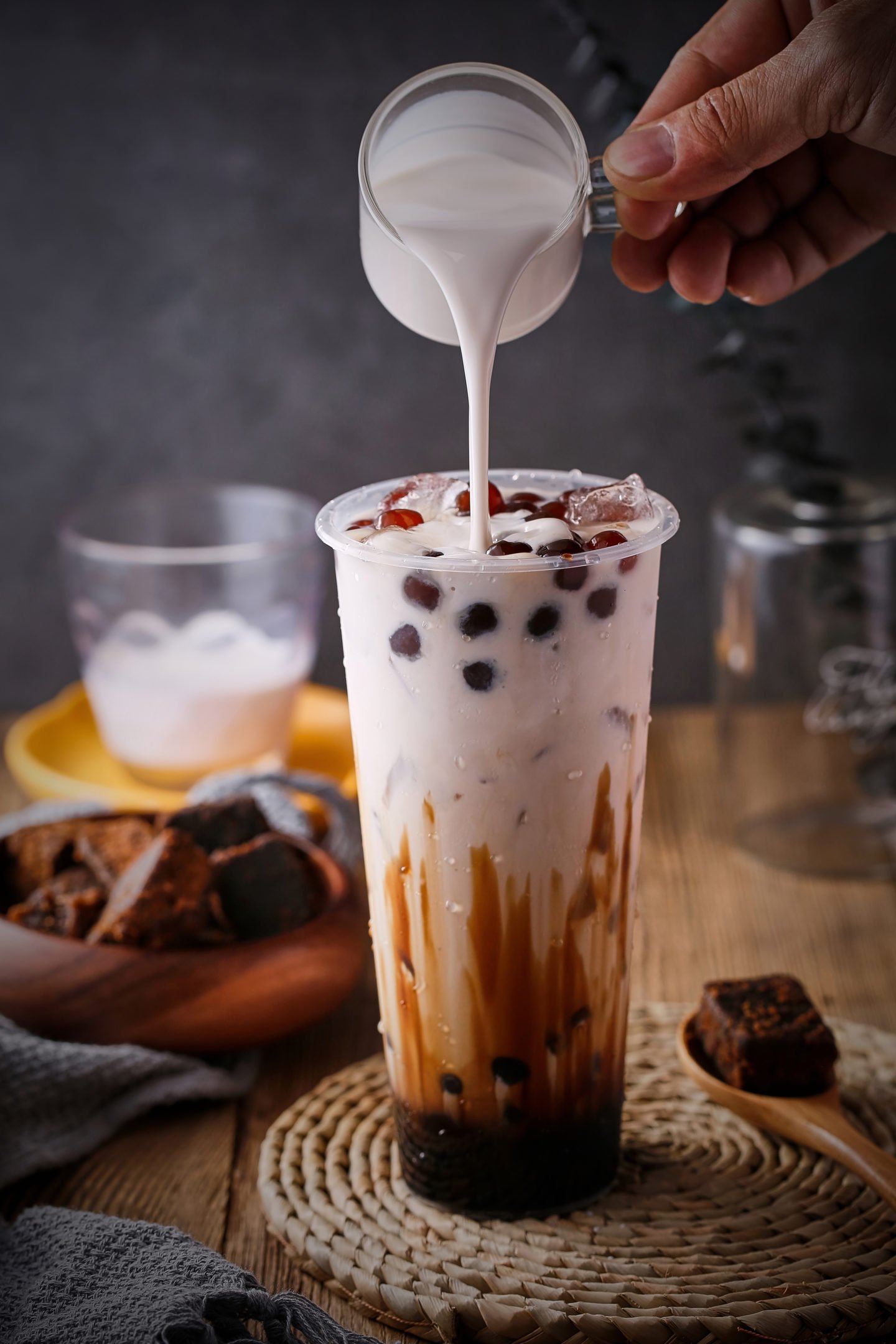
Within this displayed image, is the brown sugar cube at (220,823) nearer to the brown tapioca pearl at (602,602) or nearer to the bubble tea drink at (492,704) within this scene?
the bubble tea drink at (492,704)

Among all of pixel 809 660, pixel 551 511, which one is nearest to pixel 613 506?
pixel 551 511

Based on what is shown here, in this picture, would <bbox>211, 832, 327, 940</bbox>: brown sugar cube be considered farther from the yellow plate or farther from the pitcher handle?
the pitcher handle

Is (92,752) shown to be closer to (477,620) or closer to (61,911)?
(61,911)

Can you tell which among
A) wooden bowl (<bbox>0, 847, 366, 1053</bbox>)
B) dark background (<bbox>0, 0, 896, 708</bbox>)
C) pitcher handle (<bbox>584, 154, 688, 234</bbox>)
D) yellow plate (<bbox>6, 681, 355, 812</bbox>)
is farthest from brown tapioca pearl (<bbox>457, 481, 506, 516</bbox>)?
dark background (<bbox>0, 0, 896, 708</bbox>)

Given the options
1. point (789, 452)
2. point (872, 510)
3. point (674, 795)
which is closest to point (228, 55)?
point (789, 452)

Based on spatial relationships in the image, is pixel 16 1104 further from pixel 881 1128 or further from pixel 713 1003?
pixel 881 1128
